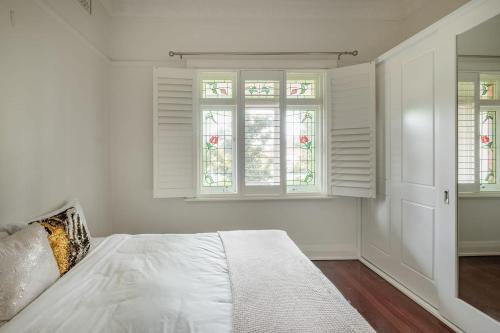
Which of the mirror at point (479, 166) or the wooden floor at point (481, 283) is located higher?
the mirror at point (479, 166)

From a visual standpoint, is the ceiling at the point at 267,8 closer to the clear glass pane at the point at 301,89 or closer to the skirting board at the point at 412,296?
the clear glass pane at the point at 301,89

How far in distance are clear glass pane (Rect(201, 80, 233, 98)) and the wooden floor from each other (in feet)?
8.57

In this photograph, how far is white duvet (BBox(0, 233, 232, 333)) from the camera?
90 centimetres

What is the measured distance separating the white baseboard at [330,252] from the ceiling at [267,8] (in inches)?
107

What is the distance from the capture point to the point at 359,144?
109 inches

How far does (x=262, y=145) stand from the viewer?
2.90 metres

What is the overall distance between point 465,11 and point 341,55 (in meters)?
1.35

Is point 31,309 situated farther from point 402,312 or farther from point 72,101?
point 402,312

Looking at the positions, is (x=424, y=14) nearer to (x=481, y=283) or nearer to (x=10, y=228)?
(x=481, y=283)

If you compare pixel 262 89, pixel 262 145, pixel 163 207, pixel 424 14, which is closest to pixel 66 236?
pixel 163 207

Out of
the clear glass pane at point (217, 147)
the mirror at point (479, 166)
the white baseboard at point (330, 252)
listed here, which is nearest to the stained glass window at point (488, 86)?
the mirror at point (479, 166)

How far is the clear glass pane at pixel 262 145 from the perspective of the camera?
2902 mm

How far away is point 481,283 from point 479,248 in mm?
239

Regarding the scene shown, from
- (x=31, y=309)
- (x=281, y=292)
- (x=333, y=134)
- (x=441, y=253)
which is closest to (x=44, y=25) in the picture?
(x=31, y=309)
